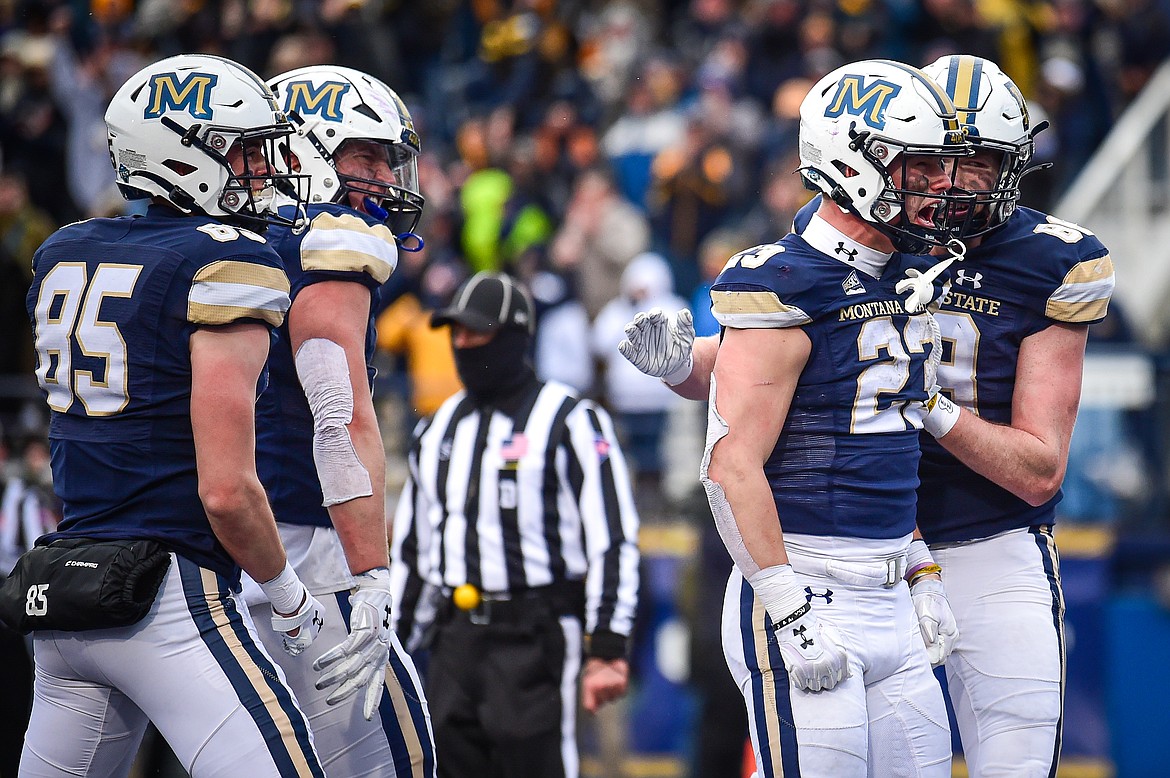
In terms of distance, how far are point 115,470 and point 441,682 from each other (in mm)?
2233

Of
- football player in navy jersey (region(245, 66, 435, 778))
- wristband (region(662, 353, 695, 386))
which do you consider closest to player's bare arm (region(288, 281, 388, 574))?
football player in navy jersey (region(245, 66, 435, 778))

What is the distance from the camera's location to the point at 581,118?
1181 centimetres

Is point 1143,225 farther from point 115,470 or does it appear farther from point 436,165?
point 115,470

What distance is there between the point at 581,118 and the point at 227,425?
8.89 metres

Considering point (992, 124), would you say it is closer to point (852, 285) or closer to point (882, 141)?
point (882, 141)

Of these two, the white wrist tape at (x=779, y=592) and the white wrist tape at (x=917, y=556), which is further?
the white wrist tape at (x=917, y=556)

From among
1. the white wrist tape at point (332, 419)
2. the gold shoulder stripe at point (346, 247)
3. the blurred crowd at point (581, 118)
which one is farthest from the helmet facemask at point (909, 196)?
the blurred crowd at point (581, 118)

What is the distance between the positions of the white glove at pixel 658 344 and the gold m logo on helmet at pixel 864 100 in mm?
669

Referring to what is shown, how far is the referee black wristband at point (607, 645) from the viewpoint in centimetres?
526

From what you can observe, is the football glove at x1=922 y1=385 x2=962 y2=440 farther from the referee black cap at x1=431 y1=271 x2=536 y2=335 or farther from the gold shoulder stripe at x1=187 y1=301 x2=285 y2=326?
the referee black cap at x1=431 y1=271 x2=536 y2=335

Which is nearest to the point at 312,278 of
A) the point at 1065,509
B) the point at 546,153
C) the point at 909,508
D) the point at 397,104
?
the point at 397,104

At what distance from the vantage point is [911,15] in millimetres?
10969

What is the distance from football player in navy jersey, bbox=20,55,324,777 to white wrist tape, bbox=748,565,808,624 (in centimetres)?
109

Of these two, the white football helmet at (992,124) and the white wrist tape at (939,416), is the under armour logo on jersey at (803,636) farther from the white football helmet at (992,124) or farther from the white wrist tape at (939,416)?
the white football helmet at (992,124)
